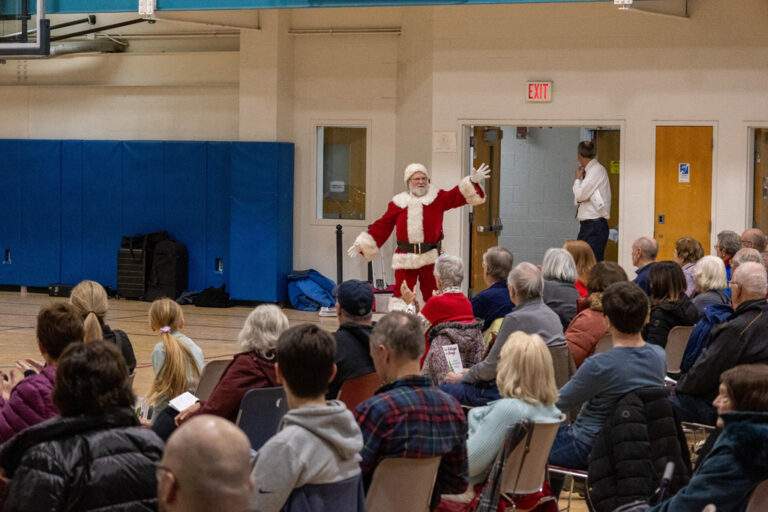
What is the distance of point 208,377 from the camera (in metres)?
4.52

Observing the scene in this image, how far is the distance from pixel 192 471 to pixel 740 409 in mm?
1789

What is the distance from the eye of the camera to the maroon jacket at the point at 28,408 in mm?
3318

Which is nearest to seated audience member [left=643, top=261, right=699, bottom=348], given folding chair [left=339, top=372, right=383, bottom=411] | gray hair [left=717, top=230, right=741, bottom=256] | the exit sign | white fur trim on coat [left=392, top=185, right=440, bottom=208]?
gray hair [left=717, top=230, right=741, bottom=256]

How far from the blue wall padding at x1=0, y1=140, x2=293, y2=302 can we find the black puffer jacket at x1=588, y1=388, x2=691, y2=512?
8728mm

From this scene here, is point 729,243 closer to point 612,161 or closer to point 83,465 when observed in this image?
point 612,161

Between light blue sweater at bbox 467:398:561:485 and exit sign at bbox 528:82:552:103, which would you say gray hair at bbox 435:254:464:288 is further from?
exit sign at bbox 528:82:552:103

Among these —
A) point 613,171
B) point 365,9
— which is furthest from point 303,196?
point 613,171

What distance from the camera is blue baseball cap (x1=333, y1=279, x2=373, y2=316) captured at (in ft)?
14.2

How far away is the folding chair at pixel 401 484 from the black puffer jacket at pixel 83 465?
2.46ft

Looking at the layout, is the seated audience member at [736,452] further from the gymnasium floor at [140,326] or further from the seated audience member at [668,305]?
the gymnasium floor at [140,326]

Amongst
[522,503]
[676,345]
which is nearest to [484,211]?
[676,345]

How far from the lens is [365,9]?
12031 millimetres

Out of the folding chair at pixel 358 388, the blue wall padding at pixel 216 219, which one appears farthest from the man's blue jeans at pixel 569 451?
the blue wall padding at pixel 216 219

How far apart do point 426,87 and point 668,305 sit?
610 centimetres
